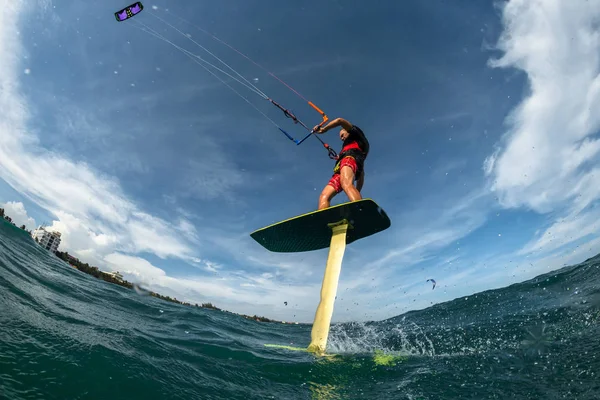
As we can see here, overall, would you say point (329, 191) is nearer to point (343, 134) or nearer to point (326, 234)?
point (326, 234)

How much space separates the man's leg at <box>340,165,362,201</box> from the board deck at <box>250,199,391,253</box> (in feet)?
1.33

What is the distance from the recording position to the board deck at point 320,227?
6391mm

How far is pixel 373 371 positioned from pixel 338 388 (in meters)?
1.23

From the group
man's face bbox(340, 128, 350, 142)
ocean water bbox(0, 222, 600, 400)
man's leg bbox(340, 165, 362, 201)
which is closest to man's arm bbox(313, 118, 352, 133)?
man's face bbox(340, 128, 350, 142)

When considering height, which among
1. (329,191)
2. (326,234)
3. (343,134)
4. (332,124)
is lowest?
(326,234)

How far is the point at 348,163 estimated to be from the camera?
23.3ft

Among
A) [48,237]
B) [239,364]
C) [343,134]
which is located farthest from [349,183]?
[48,237]

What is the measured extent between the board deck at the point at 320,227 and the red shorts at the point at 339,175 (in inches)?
41.5

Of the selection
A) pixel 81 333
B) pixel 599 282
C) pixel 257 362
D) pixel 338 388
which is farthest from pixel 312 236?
pixel 599 282

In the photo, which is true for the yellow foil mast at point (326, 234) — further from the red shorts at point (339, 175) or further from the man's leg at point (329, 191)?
the red shorts at point (339, 175)

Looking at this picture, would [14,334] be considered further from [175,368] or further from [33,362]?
[175,368]

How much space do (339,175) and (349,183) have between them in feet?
2.61

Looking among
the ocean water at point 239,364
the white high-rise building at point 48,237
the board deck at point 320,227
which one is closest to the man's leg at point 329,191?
the board deck at point 320,227

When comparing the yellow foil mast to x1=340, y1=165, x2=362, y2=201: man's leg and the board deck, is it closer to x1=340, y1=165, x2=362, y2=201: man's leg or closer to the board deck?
the board deck
